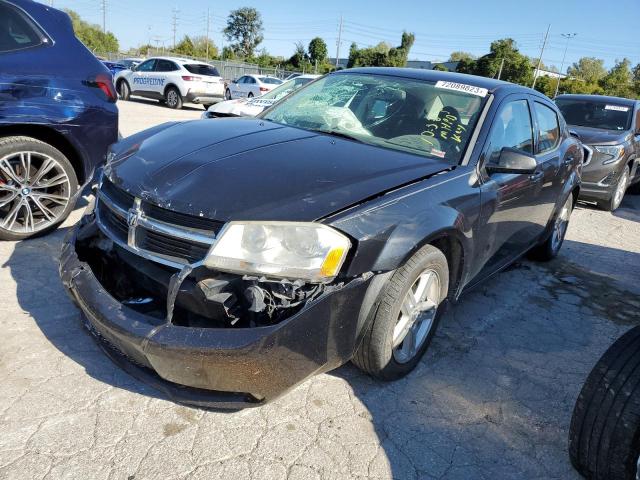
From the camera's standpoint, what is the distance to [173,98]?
1691 centimetres

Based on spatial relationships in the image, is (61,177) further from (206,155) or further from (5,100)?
(206,155)

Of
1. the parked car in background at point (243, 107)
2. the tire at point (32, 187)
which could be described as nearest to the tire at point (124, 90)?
the parked car in background at point (243, 107)

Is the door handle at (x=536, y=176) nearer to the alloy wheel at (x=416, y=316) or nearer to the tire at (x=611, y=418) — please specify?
the alloy wheel at (x=416, y=316)

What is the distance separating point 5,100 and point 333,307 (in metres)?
3.03

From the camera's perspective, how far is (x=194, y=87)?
1656cm

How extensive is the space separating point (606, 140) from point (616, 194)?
98cm

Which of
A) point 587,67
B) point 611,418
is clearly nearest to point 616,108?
point 611,418

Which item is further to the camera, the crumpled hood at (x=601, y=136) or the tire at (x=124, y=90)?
the tire at (x=124, y=90)

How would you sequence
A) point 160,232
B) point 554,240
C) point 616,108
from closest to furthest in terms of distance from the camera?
point 160,232 → point 554,240 → point 616,108

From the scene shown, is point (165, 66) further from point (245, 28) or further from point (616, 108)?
point (245, 28)

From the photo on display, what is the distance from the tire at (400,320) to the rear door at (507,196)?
0.50 meters

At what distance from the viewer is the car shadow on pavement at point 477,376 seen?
2350 mm

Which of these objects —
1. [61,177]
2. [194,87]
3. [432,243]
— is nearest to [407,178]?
[432,243]

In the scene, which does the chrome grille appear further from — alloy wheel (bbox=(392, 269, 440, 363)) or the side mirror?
the side mirror
